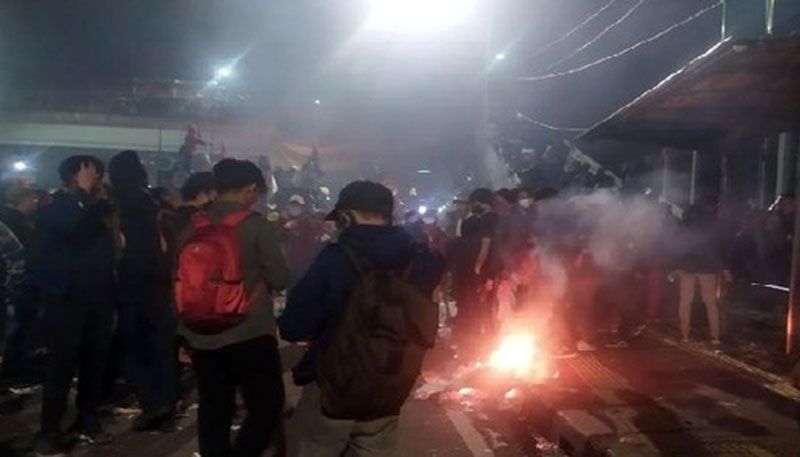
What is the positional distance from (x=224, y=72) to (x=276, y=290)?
3506 centimetres

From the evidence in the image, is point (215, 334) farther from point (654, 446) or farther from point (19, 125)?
point (19, 125)

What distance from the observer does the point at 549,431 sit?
657 centimetres

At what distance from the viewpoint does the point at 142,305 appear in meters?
6.25

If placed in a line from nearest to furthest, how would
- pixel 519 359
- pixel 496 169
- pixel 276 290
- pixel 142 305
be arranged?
pixel 276 290, pixel 142 305, pixel 519 359, pixel 496 169

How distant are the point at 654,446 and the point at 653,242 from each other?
5592 mm

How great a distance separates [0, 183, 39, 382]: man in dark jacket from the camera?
7.75 metres

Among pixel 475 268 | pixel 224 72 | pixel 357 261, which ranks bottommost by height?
pixel 475 268

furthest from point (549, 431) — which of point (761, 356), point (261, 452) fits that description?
point (761, 356)

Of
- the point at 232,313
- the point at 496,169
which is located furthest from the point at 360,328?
the point at 496,169

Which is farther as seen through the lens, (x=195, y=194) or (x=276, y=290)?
(x=195, y=194)

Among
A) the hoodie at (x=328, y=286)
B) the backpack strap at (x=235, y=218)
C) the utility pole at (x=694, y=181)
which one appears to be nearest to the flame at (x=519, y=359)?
the backpack strap at (x=235, y=218)

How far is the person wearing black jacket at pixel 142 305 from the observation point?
600 cm

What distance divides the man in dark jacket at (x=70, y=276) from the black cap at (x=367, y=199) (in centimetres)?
255

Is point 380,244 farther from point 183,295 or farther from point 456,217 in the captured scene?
point 456,217
